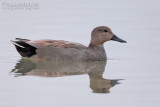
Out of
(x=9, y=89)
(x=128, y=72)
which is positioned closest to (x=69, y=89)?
(x=9, y=89)

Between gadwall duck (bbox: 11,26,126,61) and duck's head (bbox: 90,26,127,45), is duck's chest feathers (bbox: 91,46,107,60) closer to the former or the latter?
gadwall duck (bbox: 11,26,126,61)

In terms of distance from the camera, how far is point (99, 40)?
585 inches

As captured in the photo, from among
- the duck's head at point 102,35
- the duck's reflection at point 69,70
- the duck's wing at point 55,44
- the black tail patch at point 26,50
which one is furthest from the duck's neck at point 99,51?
the black tail patch at point 26,50

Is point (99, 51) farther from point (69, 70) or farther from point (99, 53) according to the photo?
point (69, 70)

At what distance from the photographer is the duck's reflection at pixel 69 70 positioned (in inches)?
446

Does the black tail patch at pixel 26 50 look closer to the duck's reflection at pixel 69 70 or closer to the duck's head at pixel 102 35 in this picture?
the duck's reflection at pixel 69 70

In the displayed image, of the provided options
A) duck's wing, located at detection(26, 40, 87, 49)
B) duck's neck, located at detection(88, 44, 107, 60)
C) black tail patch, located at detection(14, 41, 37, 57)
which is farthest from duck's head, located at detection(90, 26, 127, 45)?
black tail patch, located at detection(14, 41, 37, 57)

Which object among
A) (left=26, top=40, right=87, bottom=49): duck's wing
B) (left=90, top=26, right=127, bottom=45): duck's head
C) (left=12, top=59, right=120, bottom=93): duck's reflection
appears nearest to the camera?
(left=12, top=59, right=120, bottom=93): duck's reflection

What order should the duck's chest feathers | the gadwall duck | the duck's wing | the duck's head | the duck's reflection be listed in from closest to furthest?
the duck's reflection → the gadwall duck → the duck's wing → the duck's chest feathers → the duck's head

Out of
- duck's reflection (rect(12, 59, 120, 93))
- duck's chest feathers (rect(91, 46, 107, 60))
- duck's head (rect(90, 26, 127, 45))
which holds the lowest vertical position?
duck's reflection (rect(12, 59, 120, 93))

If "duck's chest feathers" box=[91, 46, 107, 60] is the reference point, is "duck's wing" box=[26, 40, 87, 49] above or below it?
above

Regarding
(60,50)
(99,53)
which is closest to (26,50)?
(60,50)

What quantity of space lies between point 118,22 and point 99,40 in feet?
15.2

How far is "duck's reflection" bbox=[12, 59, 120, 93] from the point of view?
11.3 m
